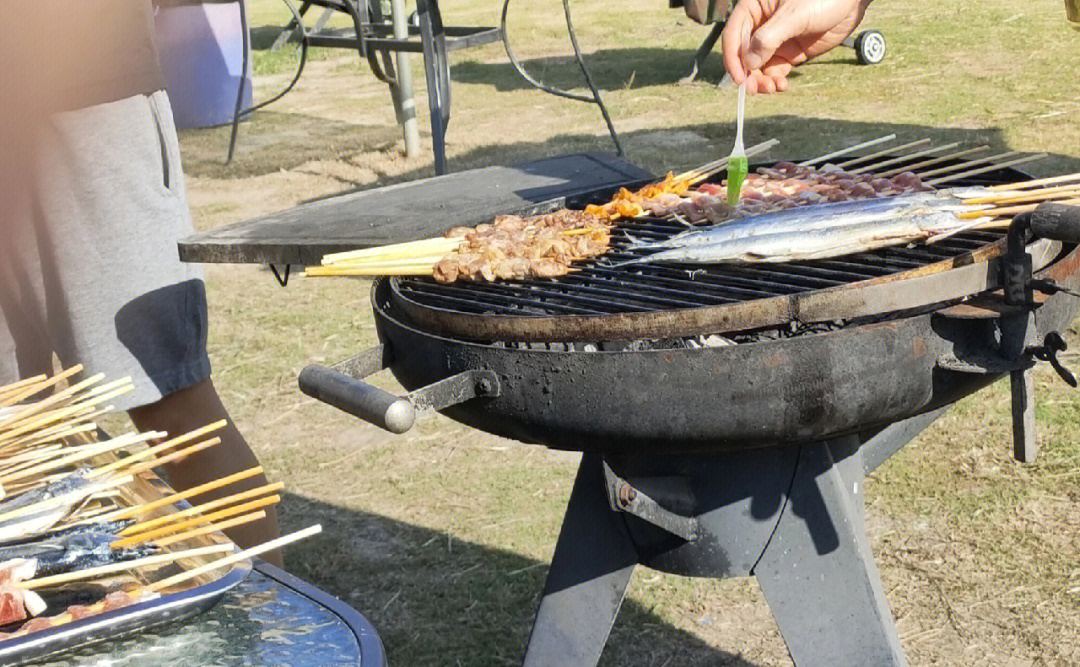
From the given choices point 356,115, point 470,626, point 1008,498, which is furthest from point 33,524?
point 356,115

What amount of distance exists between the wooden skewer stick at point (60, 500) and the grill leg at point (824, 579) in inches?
53.1

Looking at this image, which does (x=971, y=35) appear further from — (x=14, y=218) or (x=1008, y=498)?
(x=14, y=218)

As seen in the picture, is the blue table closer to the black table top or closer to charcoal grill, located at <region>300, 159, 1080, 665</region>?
charcoal grill, located at <region>300, 159, 1080, 665</region>

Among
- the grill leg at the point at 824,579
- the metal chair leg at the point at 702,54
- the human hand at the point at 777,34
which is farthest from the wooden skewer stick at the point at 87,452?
the metal chair leg at the point at 702,54

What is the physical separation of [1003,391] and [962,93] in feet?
17.3

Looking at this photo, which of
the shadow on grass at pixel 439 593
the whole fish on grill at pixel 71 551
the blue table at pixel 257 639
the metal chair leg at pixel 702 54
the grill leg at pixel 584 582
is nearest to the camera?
the blue table at pixel 257 639

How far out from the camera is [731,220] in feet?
8.45

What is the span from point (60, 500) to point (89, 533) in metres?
0.10

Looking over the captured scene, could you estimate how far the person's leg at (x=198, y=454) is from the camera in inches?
132

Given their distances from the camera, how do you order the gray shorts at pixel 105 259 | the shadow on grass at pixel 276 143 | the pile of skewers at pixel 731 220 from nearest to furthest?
1. the pile of skewers at pixel 731 220
2. the gray shorts at pixel 105 259
3. the shadow on grass at pixel 276 143

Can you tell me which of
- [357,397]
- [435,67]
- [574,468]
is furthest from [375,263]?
[435,67]

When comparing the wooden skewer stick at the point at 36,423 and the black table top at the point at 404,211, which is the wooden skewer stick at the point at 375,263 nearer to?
the black table top at the point at 404,211

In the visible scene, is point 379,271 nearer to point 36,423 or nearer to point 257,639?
point 36,423

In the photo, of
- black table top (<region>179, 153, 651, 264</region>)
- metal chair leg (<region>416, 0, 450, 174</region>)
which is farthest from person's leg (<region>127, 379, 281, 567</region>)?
metal chair leg (<region>416, 0, 450, 174</region>)
